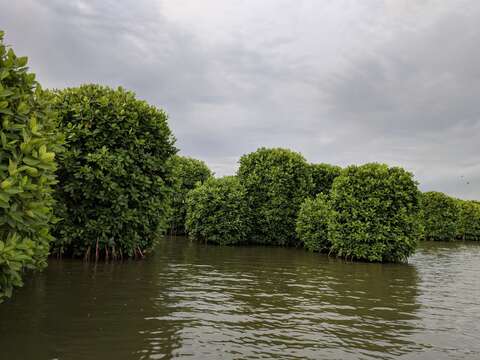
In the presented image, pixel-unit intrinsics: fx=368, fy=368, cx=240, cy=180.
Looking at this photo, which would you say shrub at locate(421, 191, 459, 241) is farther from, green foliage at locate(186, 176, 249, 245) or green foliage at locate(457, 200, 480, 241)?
green foliage at locate(186, 176, 249, 245)

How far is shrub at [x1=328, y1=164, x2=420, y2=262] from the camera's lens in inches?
564

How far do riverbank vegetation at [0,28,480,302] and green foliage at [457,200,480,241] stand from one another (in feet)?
73.2

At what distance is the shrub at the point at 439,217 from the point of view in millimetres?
30922

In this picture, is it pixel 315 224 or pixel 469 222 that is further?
pixel 469 222

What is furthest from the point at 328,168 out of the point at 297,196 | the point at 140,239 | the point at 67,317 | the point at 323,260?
the point at 67,317

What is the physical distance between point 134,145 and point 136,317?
6954 mm

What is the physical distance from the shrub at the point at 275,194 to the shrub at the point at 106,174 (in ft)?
28.6

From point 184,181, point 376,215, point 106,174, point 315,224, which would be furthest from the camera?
point 184,181

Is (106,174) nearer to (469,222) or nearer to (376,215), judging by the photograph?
(376,215)

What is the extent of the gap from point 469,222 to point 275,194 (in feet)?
80.9

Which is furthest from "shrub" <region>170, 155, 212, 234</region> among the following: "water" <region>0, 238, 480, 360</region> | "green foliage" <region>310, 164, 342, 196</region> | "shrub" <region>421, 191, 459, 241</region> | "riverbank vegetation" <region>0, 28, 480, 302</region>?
"shrub" <region>421, 191, 459, 241</region>

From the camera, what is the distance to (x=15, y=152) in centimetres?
461

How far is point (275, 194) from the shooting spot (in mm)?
20156

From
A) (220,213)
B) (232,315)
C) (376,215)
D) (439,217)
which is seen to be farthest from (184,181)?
(439,217)
